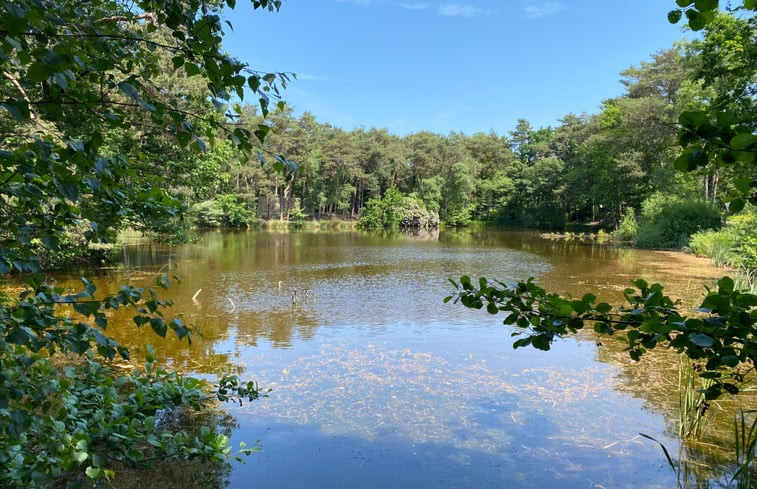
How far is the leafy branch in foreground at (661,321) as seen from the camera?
1.42 metres

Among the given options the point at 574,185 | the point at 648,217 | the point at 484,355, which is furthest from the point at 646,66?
the point at 484,355

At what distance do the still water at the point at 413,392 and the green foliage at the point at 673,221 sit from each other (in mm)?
12725

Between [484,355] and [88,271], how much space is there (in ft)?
39.0

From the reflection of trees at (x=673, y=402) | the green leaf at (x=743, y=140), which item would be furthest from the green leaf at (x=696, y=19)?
the reflection of trees at (x=673, y=402)

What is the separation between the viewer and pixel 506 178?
51.5 meters

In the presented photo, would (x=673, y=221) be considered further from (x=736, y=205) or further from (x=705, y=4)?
(x=705, y=4)

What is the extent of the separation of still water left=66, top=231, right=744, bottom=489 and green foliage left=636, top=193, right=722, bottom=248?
12725mm

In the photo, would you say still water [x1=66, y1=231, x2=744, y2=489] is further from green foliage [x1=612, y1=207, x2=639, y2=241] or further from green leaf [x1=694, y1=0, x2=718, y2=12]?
green foliage [x1=612, y1=207, x2=639, y2=241]

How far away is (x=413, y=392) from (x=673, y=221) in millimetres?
24507

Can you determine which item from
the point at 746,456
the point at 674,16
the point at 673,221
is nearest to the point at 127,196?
the point at 674,16

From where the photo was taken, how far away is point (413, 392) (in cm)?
638

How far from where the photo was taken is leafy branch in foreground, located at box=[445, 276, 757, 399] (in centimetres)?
142

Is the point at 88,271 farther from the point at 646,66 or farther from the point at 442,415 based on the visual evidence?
the point at 646,66

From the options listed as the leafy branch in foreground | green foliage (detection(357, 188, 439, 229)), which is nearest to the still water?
the leafy branch in foreground
